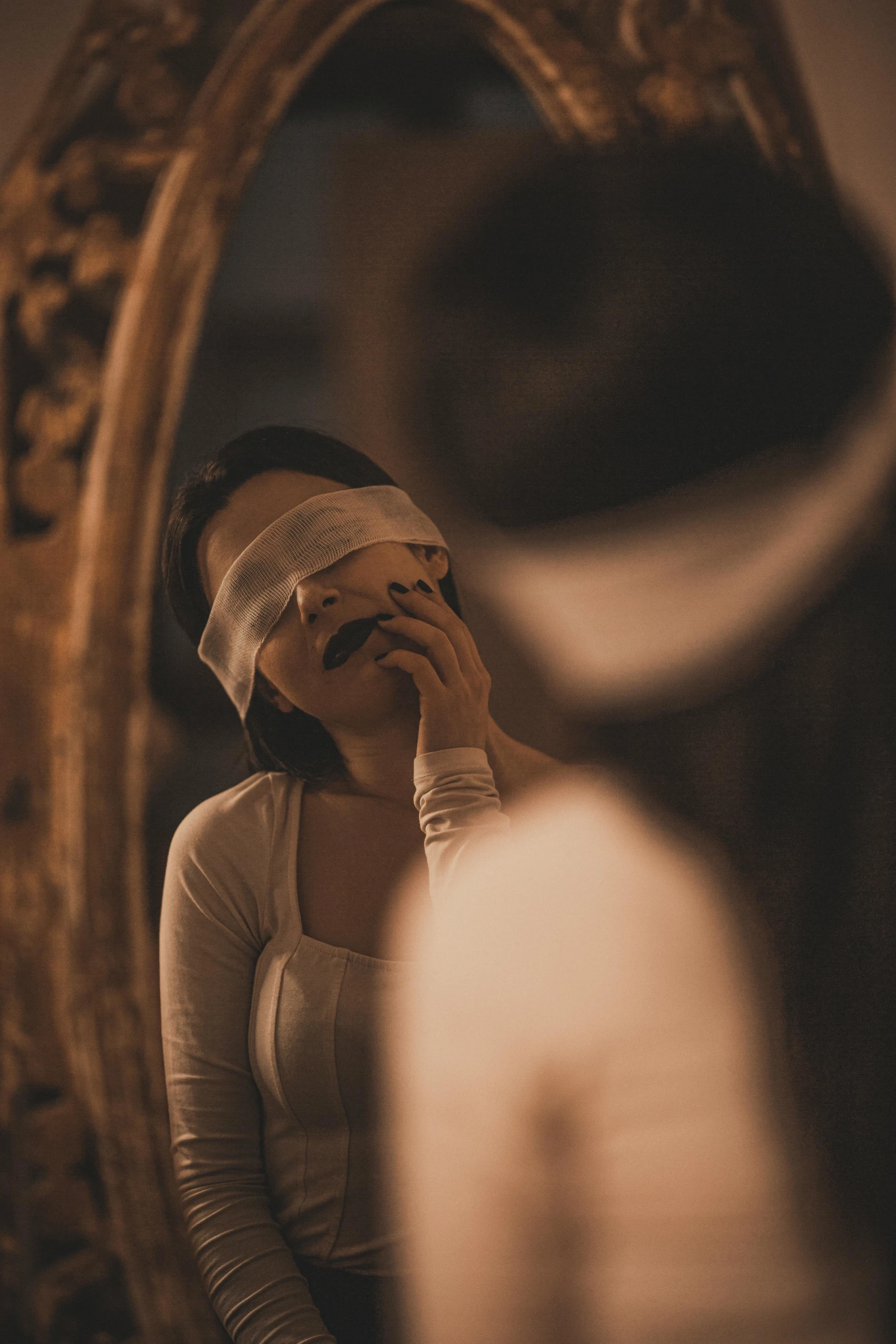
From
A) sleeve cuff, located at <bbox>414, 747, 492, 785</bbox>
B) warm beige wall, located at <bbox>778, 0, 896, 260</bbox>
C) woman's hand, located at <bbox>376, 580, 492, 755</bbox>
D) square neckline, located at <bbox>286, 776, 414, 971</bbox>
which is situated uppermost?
warm beige wall, located at <bbox>778, 0, 896, 260</bbox>

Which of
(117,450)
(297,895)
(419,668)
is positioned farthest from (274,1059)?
(117,450)

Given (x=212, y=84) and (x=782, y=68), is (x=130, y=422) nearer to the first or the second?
(x=212, y=84)

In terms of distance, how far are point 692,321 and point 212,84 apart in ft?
1.80

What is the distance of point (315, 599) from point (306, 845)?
0.22 m

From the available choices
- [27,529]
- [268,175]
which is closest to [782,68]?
[268,175]

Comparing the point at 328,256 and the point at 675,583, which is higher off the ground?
the point at 328,256

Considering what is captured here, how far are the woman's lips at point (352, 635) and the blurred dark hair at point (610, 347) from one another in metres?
0.14

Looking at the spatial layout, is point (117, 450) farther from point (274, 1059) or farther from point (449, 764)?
point (274, 1059)

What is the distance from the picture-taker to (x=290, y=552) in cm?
86

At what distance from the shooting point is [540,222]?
0.91 m

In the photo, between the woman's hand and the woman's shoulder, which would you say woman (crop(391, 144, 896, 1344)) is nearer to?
the woman's hand

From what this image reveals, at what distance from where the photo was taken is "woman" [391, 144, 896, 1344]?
0.84 m

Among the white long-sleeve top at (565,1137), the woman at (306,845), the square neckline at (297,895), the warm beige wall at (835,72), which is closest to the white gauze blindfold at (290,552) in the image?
the woman at (306,845)

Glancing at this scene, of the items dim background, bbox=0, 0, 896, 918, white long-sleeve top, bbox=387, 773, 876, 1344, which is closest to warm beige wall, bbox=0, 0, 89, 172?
dim background, bbox=0, 0, 896, 918
